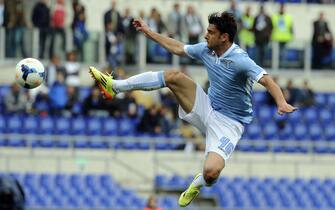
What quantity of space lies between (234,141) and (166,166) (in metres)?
11.8

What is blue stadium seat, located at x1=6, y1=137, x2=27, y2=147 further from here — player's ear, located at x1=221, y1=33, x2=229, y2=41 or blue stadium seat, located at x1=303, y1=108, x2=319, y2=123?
player's ear, located at x1=221, y1=33, x2=229, y2=41

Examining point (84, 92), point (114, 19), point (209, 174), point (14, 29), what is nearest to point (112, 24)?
point (114, 19)

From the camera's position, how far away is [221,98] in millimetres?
11539

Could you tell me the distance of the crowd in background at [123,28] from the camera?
2536 cm

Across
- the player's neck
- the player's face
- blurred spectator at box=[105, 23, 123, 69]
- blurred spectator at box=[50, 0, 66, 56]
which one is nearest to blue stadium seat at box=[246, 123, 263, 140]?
blurred spectator at box=[105, 23, 123, 69]

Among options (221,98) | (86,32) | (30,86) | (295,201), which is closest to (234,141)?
(221,98)

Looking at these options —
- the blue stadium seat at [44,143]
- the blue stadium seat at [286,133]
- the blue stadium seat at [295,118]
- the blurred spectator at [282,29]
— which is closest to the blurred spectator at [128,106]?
the blue stadium seat at [44,143]

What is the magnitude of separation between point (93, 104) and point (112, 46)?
208cm

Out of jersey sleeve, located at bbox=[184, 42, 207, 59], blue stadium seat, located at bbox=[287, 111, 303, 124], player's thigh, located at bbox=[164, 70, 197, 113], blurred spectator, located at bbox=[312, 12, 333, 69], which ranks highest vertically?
jersey sleeve, located at bbox=[184, 42, 207, 59]

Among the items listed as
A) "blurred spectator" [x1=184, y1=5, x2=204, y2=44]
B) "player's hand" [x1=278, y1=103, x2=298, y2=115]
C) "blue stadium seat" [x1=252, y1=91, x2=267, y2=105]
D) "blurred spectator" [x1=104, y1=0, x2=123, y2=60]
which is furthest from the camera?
"blue stadium seat" [x1=252, y1=91, x2=267, y2=105]

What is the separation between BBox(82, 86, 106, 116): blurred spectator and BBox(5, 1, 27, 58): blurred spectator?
2.45 meters

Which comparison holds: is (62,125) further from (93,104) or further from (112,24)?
(112,24)

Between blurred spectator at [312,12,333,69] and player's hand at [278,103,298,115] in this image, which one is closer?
player's hand at [278,103,298,115]

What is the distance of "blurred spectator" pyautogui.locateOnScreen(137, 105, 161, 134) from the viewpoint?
23.6 metres
